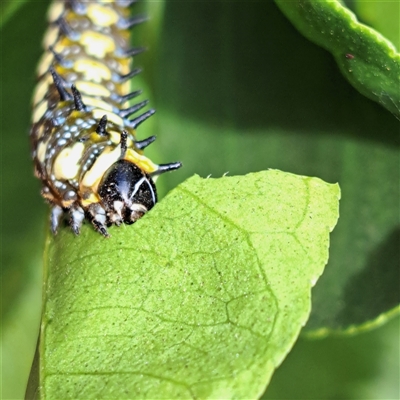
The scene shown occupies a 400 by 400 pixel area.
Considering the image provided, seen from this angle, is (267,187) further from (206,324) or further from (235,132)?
(235,132)

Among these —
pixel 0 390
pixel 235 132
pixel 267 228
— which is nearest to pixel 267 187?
pixel 267 228

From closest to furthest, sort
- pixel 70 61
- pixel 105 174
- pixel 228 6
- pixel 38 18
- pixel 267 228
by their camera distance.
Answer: pixel 267 228, pixel 105 174, pixel 228 6, pixel 70 61, pixel 38 18

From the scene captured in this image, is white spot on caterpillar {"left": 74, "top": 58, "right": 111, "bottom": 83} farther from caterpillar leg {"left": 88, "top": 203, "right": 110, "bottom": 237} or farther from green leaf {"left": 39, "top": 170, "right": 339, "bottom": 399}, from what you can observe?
green leaf {"left": 39, "top": 170, "right": 339, "bottom": 399}

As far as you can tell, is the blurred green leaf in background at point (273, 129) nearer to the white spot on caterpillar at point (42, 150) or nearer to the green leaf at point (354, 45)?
the green leaf at point (354, 45)

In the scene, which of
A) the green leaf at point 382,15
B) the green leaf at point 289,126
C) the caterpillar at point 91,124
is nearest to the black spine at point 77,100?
the caterpillar at point 91,124

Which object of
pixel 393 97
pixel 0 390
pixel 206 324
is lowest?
pixel 0 390

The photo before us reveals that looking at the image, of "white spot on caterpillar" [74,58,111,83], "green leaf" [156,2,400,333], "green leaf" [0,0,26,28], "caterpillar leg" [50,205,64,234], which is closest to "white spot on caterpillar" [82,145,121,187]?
"caterpillar leg" [50,205,64,234]
